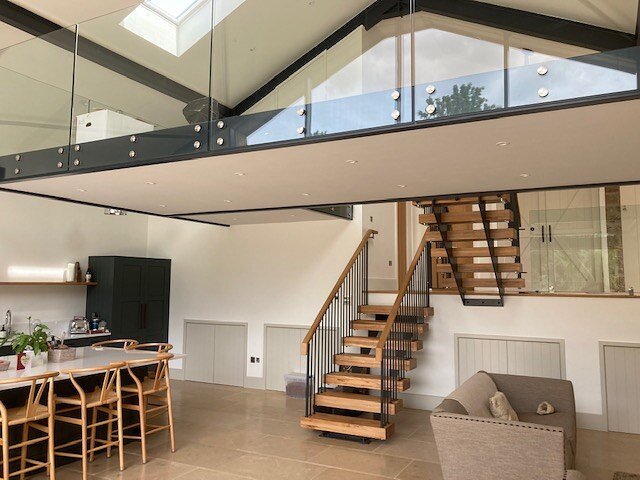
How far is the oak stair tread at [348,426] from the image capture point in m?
5.11

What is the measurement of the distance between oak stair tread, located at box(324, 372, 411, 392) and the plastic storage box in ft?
5.55

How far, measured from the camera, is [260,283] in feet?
26.8

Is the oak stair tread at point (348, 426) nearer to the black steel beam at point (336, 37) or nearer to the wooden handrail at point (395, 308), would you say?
the wooden handrail at point (395, 308)

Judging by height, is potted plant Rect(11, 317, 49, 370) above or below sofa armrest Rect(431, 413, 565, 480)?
above

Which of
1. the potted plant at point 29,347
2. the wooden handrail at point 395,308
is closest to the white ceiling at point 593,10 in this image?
the wooden handrail at point 395,308

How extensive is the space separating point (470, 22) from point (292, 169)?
174 cm

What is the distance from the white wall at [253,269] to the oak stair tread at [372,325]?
1.19 meters

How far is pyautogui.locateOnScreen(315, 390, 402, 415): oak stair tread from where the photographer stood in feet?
17.2

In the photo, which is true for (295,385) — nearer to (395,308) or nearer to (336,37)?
(395,308)

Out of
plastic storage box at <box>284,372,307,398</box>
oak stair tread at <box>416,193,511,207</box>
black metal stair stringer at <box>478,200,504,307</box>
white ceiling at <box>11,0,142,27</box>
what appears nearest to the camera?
white ceiling at <box>11,0,142,27</box>

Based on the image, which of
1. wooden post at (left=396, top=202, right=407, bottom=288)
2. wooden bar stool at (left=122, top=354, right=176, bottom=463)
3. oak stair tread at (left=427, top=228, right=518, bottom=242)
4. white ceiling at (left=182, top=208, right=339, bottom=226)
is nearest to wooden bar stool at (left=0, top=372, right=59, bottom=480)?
wooden bar stool at (left=122, top=354, right=176, bottom=463)

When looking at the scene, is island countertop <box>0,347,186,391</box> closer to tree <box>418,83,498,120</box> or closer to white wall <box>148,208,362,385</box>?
white wall <box>148,208,362,385</box>

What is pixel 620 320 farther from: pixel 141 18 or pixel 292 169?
pixel 141 18

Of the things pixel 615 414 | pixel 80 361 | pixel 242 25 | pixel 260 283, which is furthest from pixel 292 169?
pixel 615 414
